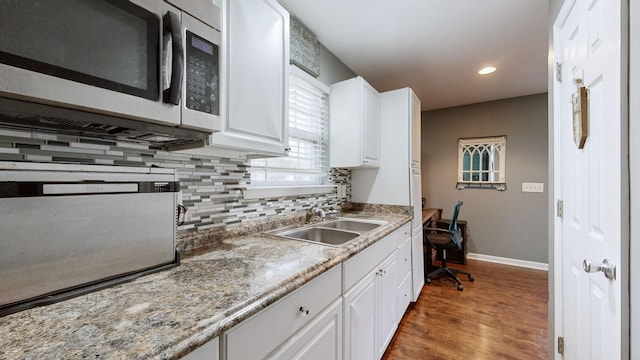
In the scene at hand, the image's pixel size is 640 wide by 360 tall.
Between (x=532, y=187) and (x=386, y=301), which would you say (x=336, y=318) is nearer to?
(x=386, y=301)

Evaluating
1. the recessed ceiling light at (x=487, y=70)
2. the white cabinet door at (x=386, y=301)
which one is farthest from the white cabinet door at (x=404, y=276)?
the recessed ceiling light at (x=487, y=70)

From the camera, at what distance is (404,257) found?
86.2 inches

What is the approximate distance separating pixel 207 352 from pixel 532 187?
437 cm

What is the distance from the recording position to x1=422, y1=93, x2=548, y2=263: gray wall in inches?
135

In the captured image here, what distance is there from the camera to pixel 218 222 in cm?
130

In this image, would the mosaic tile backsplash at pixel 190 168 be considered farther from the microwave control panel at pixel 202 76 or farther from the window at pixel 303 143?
the microwave control panel at pixel 202 76

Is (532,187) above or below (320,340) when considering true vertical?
above

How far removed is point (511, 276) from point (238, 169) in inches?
144

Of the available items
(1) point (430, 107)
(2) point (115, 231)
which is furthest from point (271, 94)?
(1) point (430, 107)

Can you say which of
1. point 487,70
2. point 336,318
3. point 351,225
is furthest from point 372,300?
point 487,70

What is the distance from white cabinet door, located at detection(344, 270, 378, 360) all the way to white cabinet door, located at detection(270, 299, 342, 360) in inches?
3.0

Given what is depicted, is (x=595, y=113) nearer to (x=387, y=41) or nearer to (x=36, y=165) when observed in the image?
(x=387, y=41)

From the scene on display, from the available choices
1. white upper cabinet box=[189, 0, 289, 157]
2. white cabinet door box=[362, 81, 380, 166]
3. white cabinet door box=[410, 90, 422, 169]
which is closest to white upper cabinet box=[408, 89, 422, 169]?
white cabinet door box=[410, 90, 422, 169]

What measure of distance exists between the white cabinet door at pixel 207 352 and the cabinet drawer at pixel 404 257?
1.71 m
